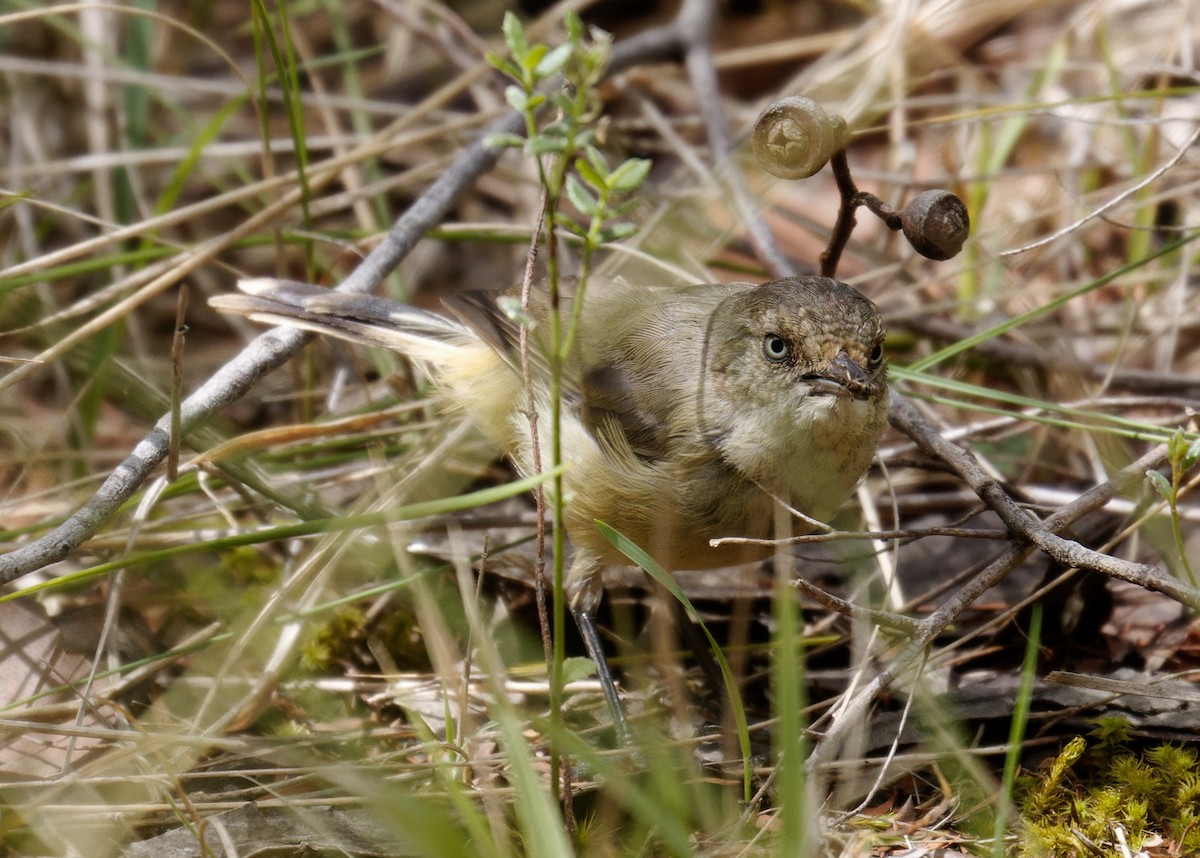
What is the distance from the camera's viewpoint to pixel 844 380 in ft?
10.9

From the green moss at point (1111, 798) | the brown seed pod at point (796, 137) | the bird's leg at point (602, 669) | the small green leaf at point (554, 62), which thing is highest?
the small green leaf at point (554, 62)

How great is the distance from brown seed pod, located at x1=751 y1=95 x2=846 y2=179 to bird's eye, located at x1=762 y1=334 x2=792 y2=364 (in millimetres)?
512

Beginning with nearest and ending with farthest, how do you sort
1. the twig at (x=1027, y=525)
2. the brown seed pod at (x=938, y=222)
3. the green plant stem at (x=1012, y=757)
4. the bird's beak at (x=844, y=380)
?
the green plant stem at (x=1012, y=757) < the twig at (x=1027, y=525) < the brown seed pod at (x=938, y=222) < the bird's beak at (x=844, y=380)

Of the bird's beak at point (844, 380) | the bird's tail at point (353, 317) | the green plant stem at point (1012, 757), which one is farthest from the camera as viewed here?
the bird's tail at point (353, 317)

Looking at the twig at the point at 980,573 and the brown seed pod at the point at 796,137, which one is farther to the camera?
the brown seed pod at the point at 796,137

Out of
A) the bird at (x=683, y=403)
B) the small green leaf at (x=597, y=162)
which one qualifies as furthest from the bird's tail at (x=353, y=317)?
the small green leaf at (x=597, y=162)

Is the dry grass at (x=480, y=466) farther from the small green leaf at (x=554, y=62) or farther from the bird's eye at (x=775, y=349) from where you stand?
the small green leaf at (x=554, y=62)

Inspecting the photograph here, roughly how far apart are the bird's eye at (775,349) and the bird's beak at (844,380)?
13cm

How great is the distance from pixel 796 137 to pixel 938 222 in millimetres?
428

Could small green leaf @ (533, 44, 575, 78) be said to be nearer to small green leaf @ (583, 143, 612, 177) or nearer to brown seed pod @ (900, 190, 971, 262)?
small green leaf @ (583, 143, 612, 177)

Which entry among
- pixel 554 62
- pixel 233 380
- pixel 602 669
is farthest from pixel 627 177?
pixel 602 669

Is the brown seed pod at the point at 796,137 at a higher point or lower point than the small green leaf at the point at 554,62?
lower

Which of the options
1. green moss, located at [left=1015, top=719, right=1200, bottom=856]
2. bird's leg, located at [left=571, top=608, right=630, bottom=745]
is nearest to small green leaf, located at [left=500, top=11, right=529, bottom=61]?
bird's leg, located at [left=571, top=608, right=630, bottom=745]

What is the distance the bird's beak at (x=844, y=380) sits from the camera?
3308mm
